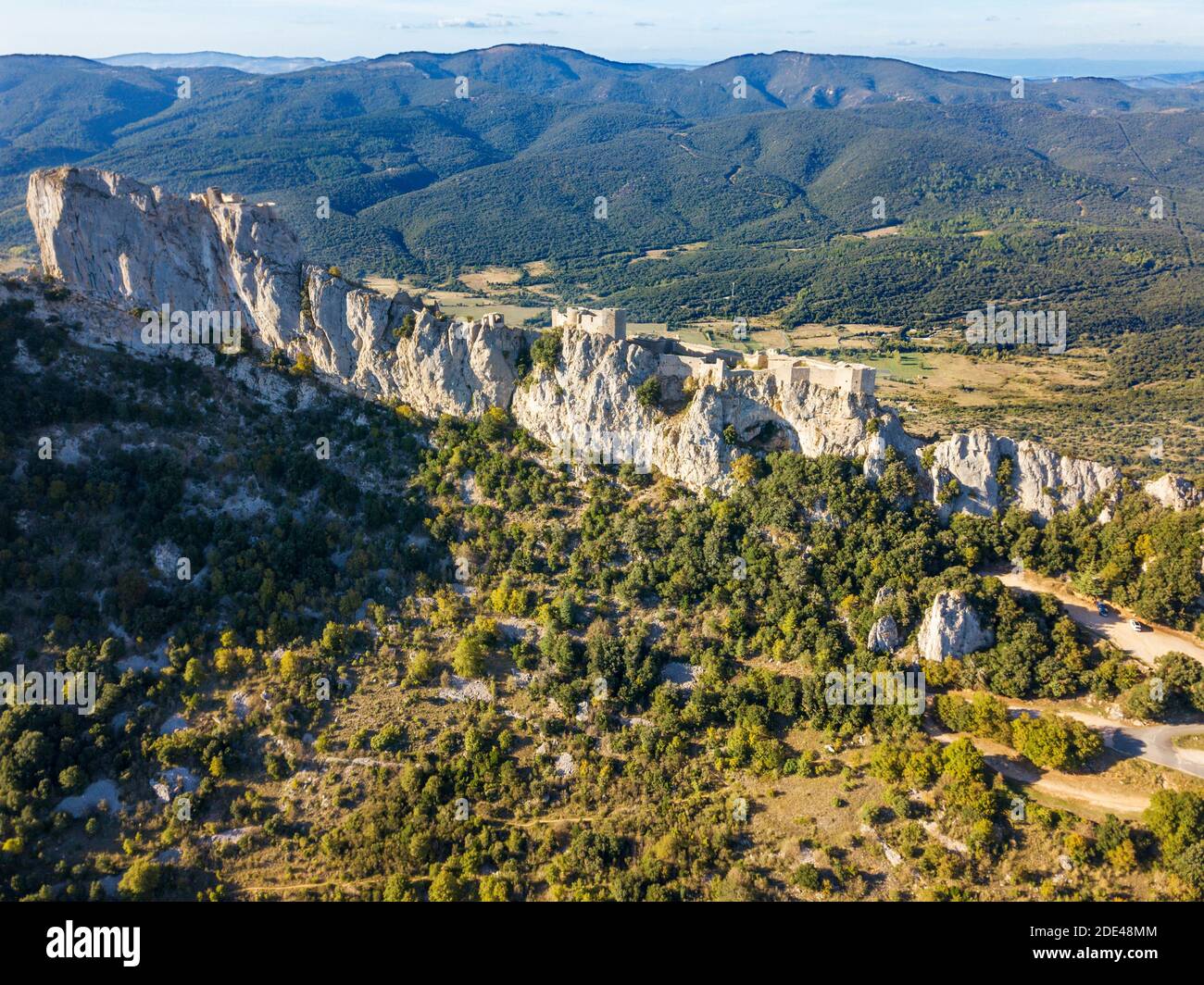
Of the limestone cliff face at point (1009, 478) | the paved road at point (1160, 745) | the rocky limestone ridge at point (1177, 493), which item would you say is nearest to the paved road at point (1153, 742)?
the paved road at point (1160, 745)

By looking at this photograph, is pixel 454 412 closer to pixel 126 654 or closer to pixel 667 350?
pixel 667 350

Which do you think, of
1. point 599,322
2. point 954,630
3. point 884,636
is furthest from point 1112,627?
point 599,322

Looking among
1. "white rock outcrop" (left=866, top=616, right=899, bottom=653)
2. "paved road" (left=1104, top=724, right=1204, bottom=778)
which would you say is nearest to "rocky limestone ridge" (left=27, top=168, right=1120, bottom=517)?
"white rock outcrop" (left=866, top=616, right=899, bottom=653)

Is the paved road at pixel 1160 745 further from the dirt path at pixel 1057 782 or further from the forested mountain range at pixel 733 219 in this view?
the forested mountain range at pixel 733 219

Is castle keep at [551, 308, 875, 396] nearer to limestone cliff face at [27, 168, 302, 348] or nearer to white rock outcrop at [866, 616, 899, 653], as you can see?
white rock outcrop at [866, 616, 899, 653]

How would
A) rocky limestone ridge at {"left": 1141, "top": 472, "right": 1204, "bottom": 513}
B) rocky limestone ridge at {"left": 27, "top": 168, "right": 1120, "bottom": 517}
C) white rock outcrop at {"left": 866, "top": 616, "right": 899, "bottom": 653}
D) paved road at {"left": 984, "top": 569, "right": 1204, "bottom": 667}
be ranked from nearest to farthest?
paved road at {"left": 984, "top": 569, "right": 1204, "bottom": 667} < rocky limestone ridge at {"left": 1141, "top": 472, "right": 1204, "bottom": 513} < white rock outcrop at {"left": 866, "top": 616, "right": 899, "bottom": 653} < rocky limestone ridge at {"left": 27, "top": 168, "right": 1120, "bottom": 517}

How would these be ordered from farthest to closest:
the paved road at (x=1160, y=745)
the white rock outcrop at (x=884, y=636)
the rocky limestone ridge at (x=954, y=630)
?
1. the white rock outcrop at (x=884, y=636)
2. the rocky limestone ridge at (x=954, y=630)
3. the paved road at (x=1160, y=745)

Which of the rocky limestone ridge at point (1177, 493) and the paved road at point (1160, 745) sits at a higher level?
the rocky limestone ridge at point (1177, 493)
